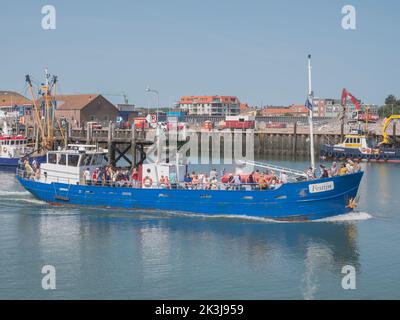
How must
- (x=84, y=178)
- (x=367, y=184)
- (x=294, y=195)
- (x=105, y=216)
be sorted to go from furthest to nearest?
(x=367, y=184), (x=84, y=178), (x=105, y=216), (x=294, y=195)

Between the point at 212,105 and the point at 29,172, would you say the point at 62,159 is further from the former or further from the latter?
the point at 212,105

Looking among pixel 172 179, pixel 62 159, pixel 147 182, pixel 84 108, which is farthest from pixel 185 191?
pixel 84 108

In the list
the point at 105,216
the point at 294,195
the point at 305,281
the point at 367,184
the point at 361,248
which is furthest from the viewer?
the point at 367,184

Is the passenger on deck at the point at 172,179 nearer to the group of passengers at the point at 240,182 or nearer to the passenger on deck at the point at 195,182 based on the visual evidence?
the group of passengers at the point at 240,182

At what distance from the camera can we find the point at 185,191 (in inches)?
1153

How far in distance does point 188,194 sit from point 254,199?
3.39 m

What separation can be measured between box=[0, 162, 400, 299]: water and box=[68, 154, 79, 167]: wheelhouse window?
2579 millimetres

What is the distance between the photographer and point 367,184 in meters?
45.1

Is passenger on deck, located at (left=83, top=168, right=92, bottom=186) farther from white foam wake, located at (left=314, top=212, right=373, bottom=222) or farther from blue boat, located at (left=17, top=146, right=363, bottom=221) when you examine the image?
white foam wake, located at (left=314, top=212, right=373, bottom=222)

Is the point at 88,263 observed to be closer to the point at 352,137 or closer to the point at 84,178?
the point at 84,178

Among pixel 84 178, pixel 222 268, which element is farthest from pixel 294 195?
pixel 84 178

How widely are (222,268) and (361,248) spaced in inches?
269

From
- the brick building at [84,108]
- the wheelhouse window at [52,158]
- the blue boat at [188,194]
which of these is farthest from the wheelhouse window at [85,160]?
the brick building at [84,108]

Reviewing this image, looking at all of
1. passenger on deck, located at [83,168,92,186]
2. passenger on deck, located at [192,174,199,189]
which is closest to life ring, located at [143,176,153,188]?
passenger on deck, located at [192,174,199,189]
